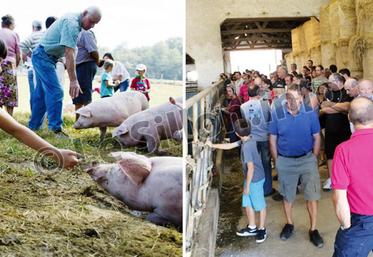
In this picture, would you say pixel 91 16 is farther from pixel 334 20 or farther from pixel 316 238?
pixel 334 20

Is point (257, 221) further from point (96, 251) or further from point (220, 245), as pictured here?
point (96, 251)

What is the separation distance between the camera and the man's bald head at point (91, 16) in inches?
91.5

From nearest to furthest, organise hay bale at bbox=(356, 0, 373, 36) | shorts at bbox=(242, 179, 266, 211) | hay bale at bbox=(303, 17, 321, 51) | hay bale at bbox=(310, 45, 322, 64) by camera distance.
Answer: shorts at bbox=(242, 179, 266, 211), hay bale at bbox=(356, 0, 373, 36), hay bale at bbox=(310, 45, 322, 64), hay bale at bbox=(303, 17, 321, 51)

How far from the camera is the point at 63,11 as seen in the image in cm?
235

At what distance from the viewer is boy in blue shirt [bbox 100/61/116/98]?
2.41 meters

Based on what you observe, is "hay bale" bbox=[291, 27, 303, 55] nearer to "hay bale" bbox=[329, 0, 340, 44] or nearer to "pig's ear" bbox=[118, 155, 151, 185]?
"hay bale" bbox=[329, 0, 340, 44]

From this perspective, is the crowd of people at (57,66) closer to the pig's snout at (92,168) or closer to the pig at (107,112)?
the pig at (107,112)

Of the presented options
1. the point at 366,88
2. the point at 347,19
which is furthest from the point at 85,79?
the point at 347,19

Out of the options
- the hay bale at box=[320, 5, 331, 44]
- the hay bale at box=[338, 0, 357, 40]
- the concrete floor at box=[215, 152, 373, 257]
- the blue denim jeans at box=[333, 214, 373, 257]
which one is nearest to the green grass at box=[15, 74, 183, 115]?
the blue denim jeans at box=[333, 214, 373, 257]

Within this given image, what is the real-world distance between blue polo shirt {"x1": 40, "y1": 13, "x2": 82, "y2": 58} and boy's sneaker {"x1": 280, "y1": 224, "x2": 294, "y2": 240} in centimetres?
252

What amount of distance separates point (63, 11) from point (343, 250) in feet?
6.68

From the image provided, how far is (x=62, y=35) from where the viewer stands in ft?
7.82

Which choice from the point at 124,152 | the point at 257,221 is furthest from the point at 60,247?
the point at 257,221

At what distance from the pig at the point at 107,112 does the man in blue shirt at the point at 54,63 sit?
0.11 meters
